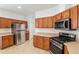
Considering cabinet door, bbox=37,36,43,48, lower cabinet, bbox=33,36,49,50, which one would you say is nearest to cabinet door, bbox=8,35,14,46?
lower cabinet, bbox=33,36,49,50

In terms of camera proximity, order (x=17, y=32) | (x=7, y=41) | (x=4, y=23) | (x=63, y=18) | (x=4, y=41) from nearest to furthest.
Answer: (x=63, y=18) → (x=4, y=41) → (x=7, y=41) → (x=4, y=23) → (x=17, y=32)

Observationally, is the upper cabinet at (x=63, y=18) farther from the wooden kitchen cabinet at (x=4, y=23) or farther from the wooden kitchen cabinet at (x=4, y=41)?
the wooden kitchen cabinet at (x=4, y=41)

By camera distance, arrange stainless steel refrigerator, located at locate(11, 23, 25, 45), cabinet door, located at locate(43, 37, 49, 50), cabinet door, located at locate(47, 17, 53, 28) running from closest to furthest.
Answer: cabinet door, located at locate(43, 37, 49, 50) → cabinet door, located at locate(47, 17, 53, 28) → stainless steel refrigerator, located at locate(11, 23, 25, 45)

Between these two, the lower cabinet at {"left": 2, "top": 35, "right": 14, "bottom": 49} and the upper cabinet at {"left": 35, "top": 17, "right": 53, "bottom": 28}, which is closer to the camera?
the upper cabinet at {"left": 35, "top": 17, "right": 53, "bottom": 28}

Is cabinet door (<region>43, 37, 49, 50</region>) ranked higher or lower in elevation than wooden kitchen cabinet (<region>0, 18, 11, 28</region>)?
lower

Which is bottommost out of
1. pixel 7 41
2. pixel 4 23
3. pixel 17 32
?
pixel 7 41

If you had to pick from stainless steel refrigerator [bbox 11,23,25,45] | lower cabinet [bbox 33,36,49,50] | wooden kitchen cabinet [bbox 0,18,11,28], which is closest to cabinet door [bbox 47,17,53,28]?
lower cabinet [bbox 33,36,49,50]

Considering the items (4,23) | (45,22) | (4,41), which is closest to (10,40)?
(4,41)

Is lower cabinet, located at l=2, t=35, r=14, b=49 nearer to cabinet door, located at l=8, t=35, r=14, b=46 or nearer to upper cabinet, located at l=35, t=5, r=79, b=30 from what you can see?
cabinet door, located at l=8, t=35, r=14, b=46

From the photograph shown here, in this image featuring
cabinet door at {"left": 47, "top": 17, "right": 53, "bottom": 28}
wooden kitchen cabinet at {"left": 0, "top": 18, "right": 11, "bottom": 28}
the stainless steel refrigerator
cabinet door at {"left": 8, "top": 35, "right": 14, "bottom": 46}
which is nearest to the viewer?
cabinet door at {"left": 47, "top": 17, "right": 53, "bottom": 28}

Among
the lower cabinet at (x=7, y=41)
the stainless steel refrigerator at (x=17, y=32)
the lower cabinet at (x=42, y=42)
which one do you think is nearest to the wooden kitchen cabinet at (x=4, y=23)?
the stainless steel refrigerator at (x=17, y=32)

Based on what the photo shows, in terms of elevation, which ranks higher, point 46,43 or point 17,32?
point 17,32

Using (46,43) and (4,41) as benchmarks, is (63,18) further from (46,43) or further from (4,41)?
(4,41)
